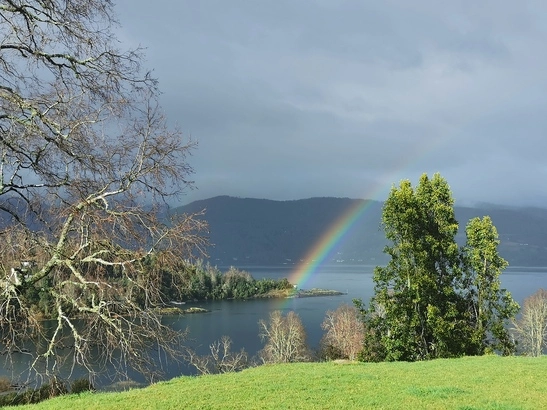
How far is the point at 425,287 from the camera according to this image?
843 inches

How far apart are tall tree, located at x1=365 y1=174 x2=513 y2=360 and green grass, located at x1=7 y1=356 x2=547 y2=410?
31.4 feet

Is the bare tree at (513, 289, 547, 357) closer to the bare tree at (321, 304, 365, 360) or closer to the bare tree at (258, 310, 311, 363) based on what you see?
the bare tree at (321, 304, 365, 360)

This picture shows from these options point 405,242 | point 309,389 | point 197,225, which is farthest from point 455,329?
point 197,225

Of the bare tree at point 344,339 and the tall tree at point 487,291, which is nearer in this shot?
the tall tree at point 487,291

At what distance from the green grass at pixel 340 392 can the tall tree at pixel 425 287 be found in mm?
9562

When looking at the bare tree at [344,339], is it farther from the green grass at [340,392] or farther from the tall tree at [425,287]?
the green grass at [340,392]

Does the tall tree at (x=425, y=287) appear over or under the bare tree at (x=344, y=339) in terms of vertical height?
over

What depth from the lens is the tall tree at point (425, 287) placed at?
2122cm

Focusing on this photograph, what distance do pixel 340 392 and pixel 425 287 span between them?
14.1 m

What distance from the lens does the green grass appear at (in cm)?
752

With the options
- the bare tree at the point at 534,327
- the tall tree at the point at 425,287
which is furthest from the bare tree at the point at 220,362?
the bare tree at the point at 534,327

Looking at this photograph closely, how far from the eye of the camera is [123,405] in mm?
7703

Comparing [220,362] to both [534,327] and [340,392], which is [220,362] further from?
[534,327]

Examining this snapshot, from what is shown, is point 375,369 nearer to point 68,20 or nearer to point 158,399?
point 158,399
